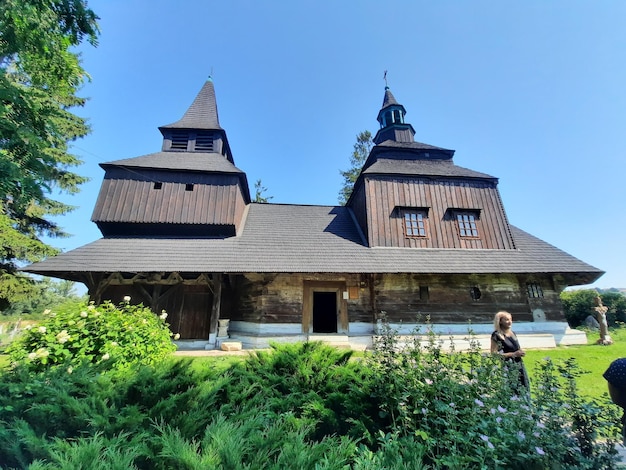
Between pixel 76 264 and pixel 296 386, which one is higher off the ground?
pixel 76 264

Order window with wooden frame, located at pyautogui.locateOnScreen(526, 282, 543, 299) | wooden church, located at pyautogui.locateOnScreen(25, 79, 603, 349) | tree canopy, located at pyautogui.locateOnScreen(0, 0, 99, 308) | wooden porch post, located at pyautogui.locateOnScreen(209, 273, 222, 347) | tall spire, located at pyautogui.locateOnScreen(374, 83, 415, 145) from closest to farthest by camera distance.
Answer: tree canopy, located at pyautogui.locateOnScreen(0, 0, 99, 308), wooden porch post, located at pyautogui.locateOnScreen(209, 273, 222, 347), wooden church, located at pyautogui.locateOnScreen(25, 79, 603, 349), window with wooden frame, located at pyautogui.locateOnScreen(526, 282, 543, 299), tall spire, located at pyautogui.locateOnScreen(374, 83, 415, 145)

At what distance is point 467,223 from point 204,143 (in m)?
14.8

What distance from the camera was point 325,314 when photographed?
15.0 metres

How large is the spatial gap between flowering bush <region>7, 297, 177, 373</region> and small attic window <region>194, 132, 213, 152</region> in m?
12.6

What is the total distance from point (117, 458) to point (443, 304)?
38.7 feet

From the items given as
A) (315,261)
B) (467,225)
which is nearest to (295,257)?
(315,261)

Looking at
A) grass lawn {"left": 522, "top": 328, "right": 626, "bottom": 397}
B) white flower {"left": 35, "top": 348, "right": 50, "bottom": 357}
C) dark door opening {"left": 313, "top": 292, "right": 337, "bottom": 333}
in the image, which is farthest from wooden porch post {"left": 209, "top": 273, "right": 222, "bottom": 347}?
grass lawn {"left": 522, "top": 328, "right": 626, "bottom": 397}

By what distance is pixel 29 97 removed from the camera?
218 inches

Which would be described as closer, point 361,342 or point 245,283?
point 361,342

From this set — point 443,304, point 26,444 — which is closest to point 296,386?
point 26,444

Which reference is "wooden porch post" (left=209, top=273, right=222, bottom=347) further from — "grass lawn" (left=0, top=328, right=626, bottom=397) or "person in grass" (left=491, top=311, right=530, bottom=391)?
"person in grass" (left=491, top=311, right=530, bottom=391)

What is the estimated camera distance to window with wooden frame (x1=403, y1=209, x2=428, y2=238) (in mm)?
12609

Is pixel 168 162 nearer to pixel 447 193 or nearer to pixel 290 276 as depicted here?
pixel 290 276

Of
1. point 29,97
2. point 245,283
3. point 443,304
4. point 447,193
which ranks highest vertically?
point 447,193
